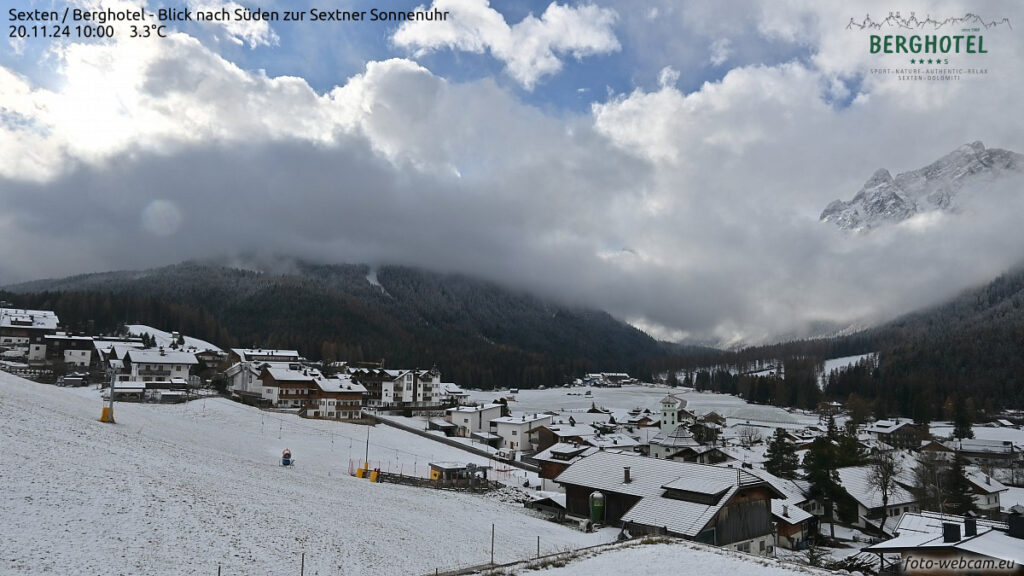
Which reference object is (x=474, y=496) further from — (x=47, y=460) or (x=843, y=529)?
(x=843, y=529)

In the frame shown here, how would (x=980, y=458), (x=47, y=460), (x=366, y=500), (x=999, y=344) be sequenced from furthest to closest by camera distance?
(x=999, y=344), (x=980, y=458), (x=366, y=500), (x=47, y=460)

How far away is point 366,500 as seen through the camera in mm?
28625

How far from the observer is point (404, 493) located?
109 ft

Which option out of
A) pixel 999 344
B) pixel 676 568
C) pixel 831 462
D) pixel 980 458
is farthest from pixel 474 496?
pixel 999 344

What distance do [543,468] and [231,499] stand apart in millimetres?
34832

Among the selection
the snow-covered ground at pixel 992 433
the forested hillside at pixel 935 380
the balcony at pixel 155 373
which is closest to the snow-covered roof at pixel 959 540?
the balcony at pixel 155 373

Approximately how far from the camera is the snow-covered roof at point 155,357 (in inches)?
2815

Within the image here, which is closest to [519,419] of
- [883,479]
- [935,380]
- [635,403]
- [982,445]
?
[883,479]

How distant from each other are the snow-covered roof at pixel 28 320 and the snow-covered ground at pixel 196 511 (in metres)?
67.7

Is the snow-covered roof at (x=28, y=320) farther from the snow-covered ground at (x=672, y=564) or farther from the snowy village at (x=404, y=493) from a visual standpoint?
the snow-covered ground at (x=672, y=564)

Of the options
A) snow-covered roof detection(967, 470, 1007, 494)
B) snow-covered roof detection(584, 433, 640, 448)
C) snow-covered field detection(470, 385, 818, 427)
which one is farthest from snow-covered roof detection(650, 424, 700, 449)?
snow-covered field detection(470, 385, 818, 427)

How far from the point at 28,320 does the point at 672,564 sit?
112m

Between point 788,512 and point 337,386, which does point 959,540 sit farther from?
point 337,386

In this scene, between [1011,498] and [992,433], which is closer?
[1011,498]
